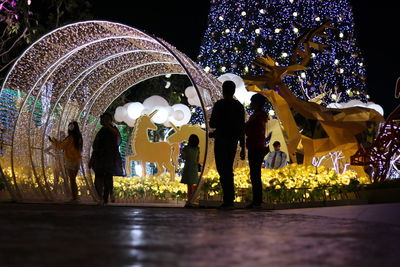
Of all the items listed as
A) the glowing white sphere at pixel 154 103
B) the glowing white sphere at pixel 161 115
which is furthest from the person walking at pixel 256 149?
Answer: the glowing white sphere at pixel 154 103

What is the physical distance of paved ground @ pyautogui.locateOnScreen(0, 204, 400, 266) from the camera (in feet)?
9.91

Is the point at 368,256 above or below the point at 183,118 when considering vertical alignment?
below

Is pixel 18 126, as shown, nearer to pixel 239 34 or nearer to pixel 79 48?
pixel 79 48

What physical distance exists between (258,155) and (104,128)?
11.3ft

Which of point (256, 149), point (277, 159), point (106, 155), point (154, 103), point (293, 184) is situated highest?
point (154, 103)

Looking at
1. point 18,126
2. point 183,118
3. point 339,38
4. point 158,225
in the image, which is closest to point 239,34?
point 339,38

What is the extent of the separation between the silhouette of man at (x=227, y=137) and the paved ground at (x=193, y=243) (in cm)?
258

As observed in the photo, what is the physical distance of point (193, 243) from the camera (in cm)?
373

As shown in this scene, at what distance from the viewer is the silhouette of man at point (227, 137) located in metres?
8.08

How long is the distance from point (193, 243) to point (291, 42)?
22.1 meters

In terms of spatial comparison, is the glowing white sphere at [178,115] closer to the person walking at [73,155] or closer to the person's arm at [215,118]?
the person walking at [73,155]

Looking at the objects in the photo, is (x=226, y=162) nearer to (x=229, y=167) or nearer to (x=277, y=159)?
(x=229, y=167)

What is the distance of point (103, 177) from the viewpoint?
36.2 ft

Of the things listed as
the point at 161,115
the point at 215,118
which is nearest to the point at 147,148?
the point at 161,115
